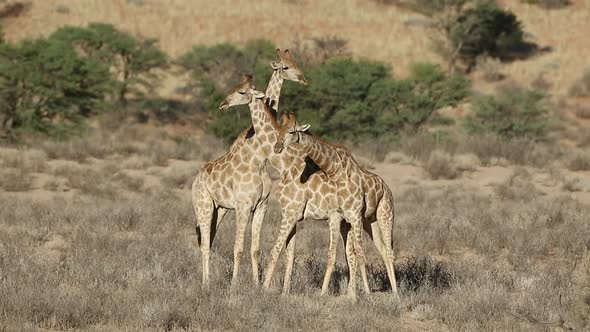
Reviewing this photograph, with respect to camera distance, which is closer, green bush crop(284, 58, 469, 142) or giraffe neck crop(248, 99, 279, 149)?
giraffe neck crop(248, 99, 279, 149)

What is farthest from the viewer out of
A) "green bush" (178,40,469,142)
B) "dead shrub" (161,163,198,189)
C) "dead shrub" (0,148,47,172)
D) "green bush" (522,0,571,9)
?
"green bush" (522,0,571,9)

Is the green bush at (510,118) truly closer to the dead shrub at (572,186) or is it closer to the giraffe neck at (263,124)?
the dead shrub at (572,186)

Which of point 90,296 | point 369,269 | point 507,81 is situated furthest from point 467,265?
point 507,81

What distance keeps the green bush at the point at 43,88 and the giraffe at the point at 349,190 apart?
1851cm

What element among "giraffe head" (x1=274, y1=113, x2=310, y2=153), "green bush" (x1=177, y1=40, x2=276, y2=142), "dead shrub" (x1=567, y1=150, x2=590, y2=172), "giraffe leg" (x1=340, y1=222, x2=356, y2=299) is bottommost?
"green bush" (x1=177, y1=40, x2=276, y2=142)

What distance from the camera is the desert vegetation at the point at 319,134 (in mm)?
8000

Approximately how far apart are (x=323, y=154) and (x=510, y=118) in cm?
2227

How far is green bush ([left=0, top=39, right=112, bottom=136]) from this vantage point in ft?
82.9

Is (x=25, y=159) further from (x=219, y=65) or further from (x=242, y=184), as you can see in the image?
(x=219, y=65)

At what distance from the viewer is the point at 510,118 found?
95.8 ft

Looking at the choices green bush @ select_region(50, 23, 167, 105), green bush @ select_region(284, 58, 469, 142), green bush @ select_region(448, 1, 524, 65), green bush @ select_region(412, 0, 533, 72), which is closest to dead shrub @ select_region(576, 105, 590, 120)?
green bush @ select_region(412, 0, 533, 72)

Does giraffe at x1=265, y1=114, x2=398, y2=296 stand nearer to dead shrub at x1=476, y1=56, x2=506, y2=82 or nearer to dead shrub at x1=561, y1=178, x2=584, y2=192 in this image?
dead shrub at x1=561, y1=178, x2=584, y2=192

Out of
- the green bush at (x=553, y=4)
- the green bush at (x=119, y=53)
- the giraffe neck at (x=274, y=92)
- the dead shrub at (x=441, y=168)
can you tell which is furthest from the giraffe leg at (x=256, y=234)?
the green bush at (x=553, y=4)

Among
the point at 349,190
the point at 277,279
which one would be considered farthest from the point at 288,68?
the point at 277,279
